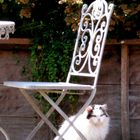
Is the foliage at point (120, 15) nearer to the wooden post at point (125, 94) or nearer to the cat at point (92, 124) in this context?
the wooden post at point (125, 94)

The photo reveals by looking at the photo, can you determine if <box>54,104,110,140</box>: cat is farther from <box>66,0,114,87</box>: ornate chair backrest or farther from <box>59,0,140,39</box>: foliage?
<box>59,0,140,39</box>: foliage

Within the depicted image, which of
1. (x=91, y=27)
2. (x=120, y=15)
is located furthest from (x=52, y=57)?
(x=120, y=15)

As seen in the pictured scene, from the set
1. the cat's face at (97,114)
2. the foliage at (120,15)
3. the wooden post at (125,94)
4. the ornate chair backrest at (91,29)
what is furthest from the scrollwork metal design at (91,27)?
the wooden post at (125,94)

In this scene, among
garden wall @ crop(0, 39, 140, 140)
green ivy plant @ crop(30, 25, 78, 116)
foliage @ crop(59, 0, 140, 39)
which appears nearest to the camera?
foliage @ crop(59, 0, 140, 39)

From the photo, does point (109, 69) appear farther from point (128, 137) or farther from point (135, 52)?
point (128, 137)

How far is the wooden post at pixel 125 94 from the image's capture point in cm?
454

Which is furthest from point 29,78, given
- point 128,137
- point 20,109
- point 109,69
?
point 128,137

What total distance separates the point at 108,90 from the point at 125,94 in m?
0.17

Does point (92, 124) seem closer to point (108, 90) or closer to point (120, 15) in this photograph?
point (108, 90)

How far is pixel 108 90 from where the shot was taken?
463cm

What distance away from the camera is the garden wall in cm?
456

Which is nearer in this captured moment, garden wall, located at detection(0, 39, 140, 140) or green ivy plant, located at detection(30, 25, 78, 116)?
green ivy plant, located at detection(30, 25, 78, 116)

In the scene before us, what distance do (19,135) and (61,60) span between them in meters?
0.86

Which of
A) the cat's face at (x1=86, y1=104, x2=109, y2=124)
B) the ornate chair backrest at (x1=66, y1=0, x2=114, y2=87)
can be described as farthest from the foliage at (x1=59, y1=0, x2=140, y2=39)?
the cat's face at (x1=86, y1=104, x2=109, y2=124)
